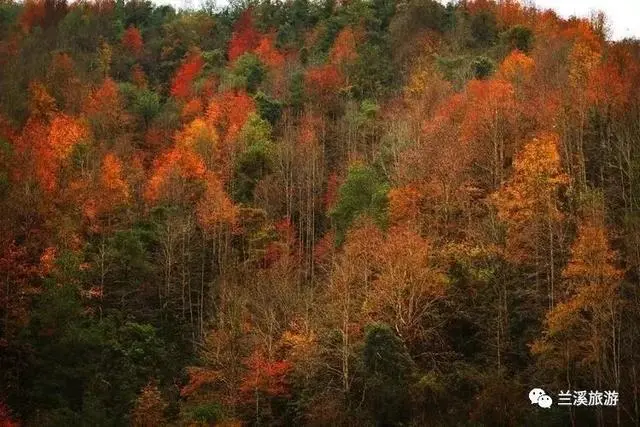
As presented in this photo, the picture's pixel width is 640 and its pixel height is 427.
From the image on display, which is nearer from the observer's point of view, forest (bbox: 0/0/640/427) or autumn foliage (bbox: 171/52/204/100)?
forest (bbox: 0/0/640/427)

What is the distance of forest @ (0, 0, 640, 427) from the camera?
2753 centimetres

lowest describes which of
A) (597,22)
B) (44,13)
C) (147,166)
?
(147,166)

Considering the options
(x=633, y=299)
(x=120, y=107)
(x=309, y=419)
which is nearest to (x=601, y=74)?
(x=633, y=299)

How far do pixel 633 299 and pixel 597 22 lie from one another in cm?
4852

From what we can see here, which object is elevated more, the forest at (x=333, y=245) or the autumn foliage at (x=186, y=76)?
the autumn foliage at (x=186, y=76)

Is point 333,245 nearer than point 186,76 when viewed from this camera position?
Yes

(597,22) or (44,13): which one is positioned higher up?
(44,13)

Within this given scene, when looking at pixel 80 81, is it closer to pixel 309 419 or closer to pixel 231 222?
pixel 231 222

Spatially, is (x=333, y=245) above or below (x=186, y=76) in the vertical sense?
below

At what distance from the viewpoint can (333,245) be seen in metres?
40.5

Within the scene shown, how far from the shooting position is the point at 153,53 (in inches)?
3199

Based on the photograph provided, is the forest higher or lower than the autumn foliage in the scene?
lower

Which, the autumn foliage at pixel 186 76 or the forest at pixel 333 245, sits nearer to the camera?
the forest at pixel 333 245

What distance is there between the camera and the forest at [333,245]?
27531mm
